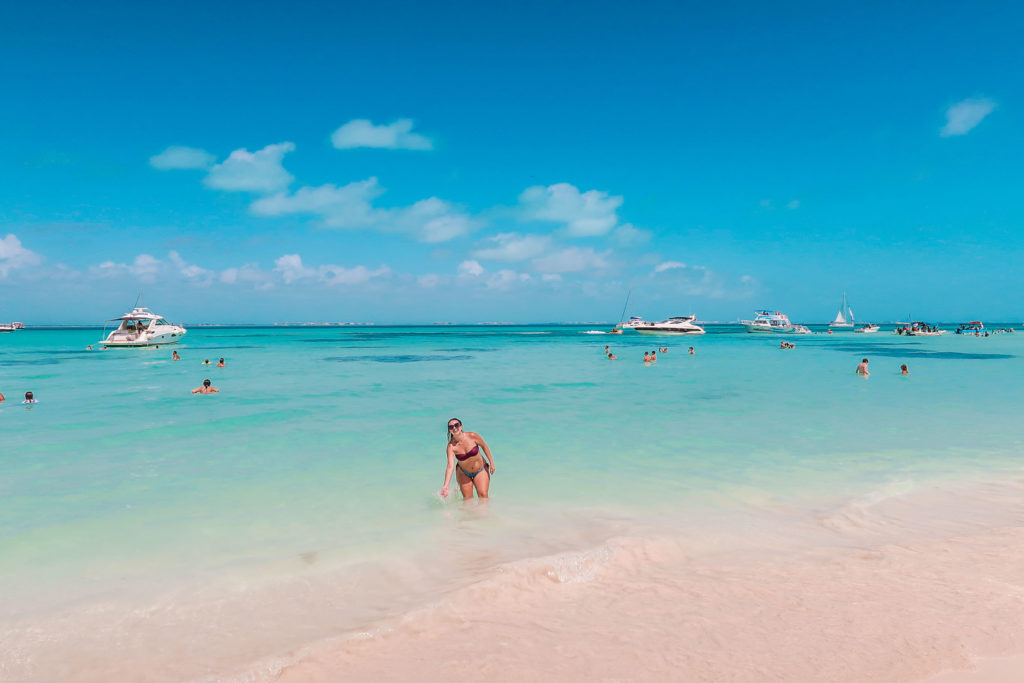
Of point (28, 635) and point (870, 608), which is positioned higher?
point (870, 608)

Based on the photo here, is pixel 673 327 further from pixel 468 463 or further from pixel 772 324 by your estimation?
pixel 468 463

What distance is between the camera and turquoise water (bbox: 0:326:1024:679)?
744 centimetres

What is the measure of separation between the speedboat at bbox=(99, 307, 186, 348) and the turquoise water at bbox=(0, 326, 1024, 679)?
1300 inches

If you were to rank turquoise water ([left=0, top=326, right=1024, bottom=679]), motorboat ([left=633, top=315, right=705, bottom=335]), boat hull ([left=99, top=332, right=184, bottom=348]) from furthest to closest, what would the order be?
motorboat ([left=633, top=315, right=705, bottom=335]), boat hull ([left=99, top=332, right=184, bottom=348]), turquoise water ([left=0, top=326, right=1024, bottom=679])

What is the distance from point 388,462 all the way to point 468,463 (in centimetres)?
387

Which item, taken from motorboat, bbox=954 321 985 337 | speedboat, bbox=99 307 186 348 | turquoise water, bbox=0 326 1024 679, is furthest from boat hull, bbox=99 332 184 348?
motorboat, bbox=954 321 985 337

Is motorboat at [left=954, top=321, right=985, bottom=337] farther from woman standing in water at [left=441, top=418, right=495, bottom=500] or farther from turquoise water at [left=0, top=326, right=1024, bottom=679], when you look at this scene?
woman standing in water at [left=441, top=418, right=495, bottom=500]

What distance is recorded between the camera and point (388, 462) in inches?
484

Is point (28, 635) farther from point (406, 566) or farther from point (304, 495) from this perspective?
point (304, 495)

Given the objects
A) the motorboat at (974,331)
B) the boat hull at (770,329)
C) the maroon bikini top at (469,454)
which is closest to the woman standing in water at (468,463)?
the maroon bikini top at (469,454)

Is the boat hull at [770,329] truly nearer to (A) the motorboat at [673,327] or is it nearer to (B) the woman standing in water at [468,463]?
(A) the motorboat at [673,327]

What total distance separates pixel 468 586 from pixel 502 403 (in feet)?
52.0

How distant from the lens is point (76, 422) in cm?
1742

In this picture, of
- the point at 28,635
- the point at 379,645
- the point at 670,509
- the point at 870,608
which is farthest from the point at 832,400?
the point at 28,635
